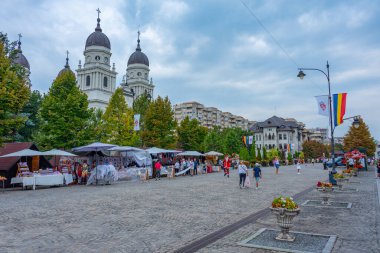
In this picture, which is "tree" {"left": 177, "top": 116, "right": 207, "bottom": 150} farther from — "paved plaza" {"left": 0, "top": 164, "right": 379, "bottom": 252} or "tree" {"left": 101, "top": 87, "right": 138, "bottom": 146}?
"paved plaza" {"left": 0, "top": 164, "right": 379, "bottom": 252}

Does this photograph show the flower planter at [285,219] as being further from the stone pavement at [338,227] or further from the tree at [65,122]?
the tree at [65,122]

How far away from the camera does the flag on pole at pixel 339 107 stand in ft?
63.2

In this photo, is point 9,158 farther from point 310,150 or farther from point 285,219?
point 310,150

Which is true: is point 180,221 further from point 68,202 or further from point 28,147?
point 28,147

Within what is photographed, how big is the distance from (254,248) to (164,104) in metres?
38.8

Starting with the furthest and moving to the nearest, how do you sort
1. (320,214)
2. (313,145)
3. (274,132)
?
(313,145), (274,132), (320,214)

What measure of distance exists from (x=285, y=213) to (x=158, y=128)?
3653cm

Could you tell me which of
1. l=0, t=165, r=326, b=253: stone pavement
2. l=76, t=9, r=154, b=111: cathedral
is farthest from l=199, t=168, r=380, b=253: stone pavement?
l=76, t=9, r=154, b=111: cathedral

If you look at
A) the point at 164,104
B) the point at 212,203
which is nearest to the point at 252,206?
the point at 212,203

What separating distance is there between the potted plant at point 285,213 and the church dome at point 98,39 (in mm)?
80071

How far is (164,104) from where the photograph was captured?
4475cm

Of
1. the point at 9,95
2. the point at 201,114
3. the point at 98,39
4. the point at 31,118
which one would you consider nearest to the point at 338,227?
the point at 9,95

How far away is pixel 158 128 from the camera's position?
43.1 meters

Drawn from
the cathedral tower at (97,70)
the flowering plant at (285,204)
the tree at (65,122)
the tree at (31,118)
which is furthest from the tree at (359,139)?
the flowering plant at (285,204)
